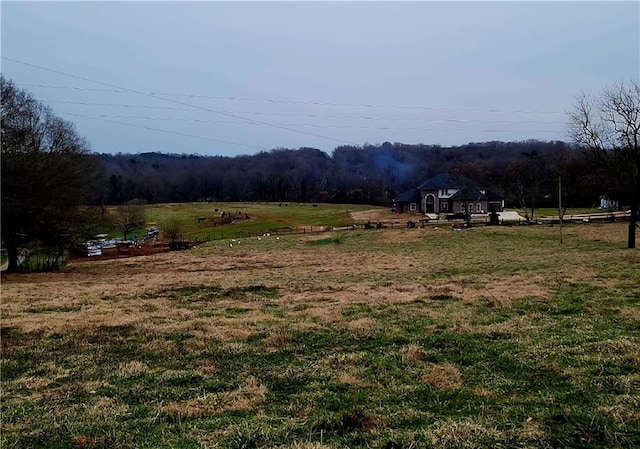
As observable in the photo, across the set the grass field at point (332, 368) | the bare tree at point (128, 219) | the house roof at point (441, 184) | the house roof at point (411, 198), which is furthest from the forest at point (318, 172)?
the grass field at point (332, 368)

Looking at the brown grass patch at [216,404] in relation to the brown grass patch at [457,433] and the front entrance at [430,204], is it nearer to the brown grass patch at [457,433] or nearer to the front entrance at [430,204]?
the brown grass patch at [457,433]

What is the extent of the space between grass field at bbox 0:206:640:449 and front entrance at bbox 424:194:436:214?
60.4 metres

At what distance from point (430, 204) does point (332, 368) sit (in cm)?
6979

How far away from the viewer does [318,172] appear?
131 meters

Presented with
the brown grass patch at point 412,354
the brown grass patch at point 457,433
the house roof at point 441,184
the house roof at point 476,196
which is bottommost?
the brown grass patch at point 412,354

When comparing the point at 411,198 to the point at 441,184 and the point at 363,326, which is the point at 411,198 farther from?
the point at 363,326

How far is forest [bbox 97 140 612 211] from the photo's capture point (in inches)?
4259

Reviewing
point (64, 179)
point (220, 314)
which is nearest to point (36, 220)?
point (64, 179)

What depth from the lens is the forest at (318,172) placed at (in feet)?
355

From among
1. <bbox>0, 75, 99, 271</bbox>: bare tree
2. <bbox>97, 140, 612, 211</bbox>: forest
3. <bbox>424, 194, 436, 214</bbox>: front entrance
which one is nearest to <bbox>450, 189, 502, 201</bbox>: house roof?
<bbox>424, 194, 436, 214</bbox>: front entrance

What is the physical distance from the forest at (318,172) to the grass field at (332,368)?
295 ft

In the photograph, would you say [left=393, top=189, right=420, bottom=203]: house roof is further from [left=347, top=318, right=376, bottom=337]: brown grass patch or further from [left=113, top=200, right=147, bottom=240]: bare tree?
[left=347, top=318, right=376, bottom=337]: brown grass patch

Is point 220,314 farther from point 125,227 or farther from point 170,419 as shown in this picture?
point 125,227

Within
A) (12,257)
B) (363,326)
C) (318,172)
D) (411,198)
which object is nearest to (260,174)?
(318,172)
